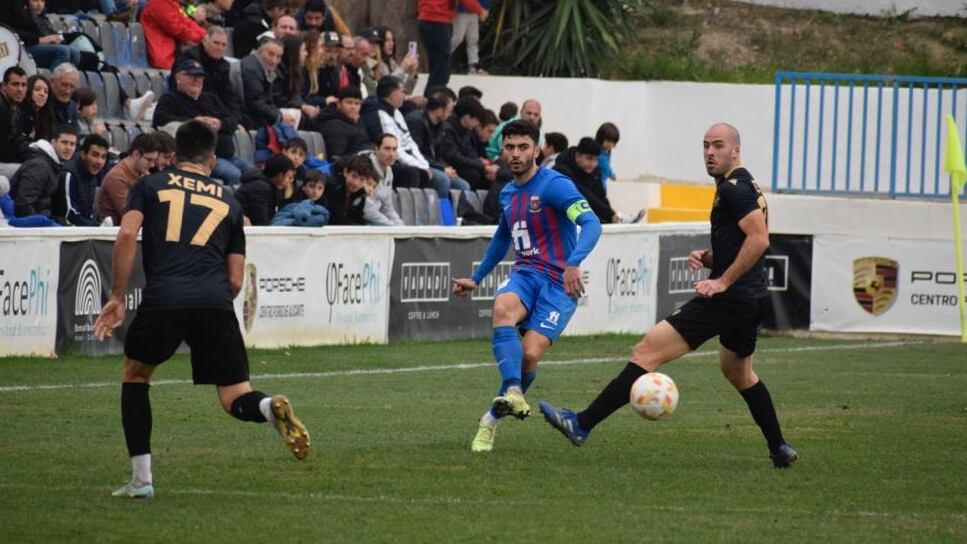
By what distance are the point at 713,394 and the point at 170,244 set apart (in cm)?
742

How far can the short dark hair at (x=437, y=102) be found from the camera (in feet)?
76.4

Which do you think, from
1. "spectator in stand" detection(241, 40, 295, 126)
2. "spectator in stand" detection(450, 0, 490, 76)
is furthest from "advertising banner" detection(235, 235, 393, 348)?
"spectator in stand" detection(450, 0, 490, 76)

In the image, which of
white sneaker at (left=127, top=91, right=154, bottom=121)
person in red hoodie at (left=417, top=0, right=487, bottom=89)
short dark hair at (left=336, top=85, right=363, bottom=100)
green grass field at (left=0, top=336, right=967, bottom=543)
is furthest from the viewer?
person in red hoodie at (left=417, top=0, right=487, bottom=89)

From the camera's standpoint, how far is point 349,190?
64.5 feet

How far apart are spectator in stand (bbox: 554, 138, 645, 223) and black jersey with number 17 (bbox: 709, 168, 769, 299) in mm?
10819

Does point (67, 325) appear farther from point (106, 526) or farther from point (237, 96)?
point (106, 526)

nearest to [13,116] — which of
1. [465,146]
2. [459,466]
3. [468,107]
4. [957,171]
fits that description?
[465,146]

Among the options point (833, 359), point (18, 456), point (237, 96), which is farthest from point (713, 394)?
point (237, 96)

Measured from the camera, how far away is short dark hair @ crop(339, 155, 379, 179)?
19500mm

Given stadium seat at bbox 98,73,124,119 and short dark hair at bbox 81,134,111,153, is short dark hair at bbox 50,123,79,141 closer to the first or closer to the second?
short dark hair at bbox 81,134,111,153

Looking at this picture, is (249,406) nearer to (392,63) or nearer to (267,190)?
(267,190)

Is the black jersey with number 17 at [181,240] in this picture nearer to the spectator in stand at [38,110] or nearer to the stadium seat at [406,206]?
the spectator in stand at [38,110]

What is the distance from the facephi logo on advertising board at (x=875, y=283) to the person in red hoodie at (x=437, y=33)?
692 centimetres

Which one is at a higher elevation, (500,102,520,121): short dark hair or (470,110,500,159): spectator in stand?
(500,102,520,121): short dark hair
